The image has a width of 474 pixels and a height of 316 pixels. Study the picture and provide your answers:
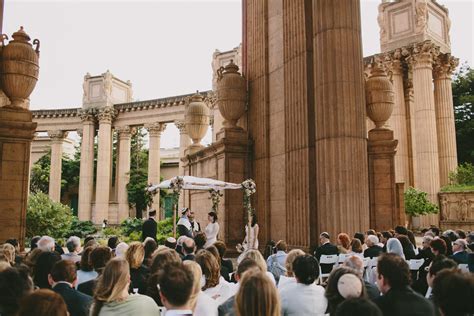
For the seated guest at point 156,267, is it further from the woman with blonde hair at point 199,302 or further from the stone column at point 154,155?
the stone column at point 154,155

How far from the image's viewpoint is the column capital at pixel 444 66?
34.2m

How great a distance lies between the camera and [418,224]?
31578mm

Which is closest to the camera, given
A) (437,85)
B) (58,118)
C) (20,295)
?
(20,295)

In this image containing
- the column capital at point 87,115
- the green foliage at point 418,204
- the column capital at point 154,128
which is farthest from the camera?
the column capital at point 87,115

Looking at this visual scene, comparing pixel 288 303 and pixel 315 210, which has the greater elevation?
pixel 315 210

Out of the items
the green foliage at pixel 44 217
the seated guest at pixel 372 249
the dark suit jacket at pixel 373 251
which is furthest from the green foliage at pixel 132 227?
the dark suit jacket at pixel 373 251

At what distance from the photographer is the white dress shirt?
4.22 m

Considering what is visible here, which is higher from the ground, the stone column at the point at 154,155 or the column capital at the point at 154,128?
the column capital at the point at 154,128

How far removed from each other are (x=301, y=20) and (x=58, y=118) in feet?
136

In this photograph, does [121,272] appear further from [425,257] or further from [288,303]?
[425,257]

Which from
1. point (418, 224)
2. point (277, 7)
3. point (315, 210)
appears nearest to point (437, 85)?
point (418, 224)

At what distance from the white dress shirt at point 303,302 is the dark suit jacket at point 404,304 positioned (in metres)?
0.65

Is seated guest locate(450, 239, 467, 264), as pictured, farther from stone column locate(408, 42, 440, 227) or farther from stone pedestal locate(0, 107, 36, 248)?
stone column locate(408, 42, 440, 227)

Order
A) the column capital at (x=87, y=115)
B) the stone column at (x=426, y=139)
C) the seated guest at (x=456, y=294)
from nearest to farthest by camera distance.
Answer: the seated guest at (x=456, y=294) < the stone column at (x=426, y=139) < the column capital at (x=87, y=115)
